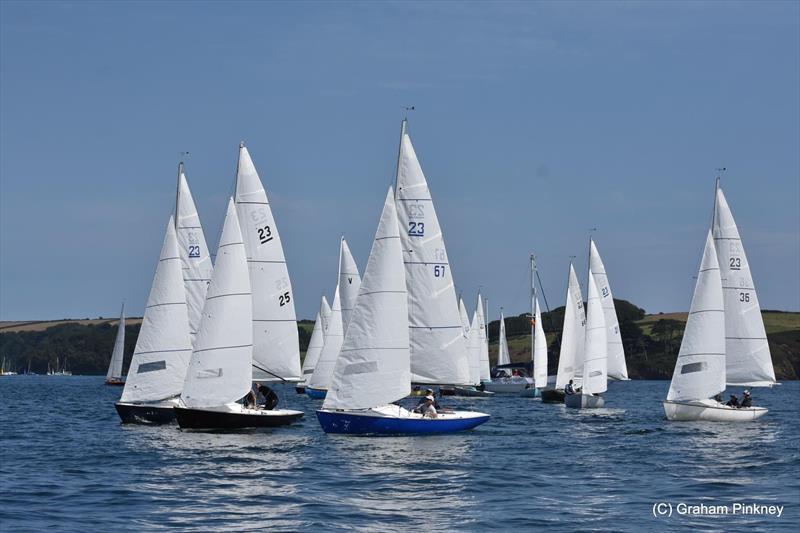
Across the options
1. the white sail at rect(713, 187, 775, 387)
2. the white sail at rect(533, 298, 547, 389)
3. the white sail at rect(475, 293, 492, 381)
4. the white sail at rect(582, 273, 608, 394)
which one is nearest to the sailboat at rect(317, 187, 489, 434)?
the white sail at rect(713, 187, 775, 387)

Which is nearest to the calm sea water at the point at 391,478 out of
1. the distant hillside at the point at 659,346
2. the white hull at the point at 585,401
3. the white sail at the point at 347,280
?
the white hull at the point at 585,401

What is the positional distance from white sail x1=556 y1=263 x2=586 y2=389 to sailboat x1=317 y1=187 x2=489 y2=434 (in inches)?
1473

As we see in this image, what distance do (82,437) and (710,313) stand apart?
89.2 ft

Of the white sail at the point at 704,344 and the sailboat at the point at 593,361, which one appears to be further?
the sailboat at the point at 593,361

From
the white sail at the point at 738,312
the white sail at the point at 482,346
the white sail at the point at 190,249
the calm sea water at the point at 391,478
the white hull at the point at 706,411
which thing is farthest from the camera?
the white sail at the point at 482,346

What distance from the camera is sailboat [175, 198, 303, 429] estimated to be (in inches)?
1705

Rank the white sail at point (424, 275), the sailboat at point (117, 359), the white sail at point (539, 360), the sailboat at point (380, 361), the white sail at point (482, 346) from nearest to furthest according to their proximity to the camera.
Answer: the sailboat at point (380, 361)
the white sail at point (424, 275)
the white sail at point (539, 360)
the white sail at point (482, 346)
the sailboat at point (117, 359)

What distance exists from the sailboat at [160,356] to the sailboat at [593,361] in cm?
2686

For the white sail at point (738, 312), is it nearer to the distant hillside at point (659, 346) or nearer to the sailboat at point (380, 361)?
the sailboat at point (380, 361)

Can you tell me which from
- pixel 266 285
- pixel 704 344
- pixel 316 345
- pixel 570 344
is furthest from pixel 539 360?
pixel 266 285

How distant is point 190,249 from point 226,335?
13.0 m

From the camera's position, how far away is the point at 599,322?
69.2m

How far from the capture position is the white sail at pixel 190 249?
56.0m

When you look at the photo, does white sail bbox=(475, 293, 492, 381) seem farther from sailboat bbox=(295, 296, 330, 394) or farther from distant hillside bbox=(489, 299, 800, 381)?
distant hillside bbox=(489, 299, 800, 381)
